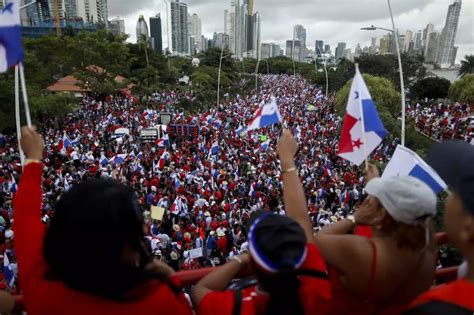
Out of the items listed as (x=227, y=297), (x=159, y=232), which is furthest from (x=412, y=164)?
(x=159, y=232)

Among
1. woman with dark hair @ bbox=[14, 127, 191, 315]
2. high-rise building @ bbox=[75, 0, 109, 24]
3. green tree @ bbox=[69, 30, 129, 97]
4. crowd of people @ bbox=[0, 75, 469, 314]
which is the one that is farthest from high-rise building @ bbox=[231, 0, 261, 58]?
woman with dark hair @ bbox=[14, 127, 191, 315]

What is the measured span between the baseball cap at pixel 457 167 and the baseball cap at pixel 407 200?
0.12 meters

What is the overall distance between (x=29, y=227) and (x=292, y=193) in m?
1.09

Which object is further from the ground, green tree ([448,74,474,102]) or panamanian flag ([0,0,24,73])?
panamanian flag ([0,0,24,73])

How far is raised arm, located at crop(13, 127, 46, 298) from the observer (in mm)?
1314

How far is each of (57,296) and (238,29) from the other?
17149 cm

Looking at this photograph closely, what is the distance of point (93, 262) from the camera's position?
1.21 metres

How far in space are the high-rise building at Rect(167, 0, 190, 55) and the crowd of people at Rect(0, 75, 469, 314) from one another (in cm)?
16251

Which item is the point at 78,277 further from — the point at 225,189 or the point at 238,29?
the point at 238,29

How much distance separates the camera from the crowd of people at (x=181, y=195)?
124cm

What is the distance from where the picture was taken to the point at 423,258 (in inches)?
60.4

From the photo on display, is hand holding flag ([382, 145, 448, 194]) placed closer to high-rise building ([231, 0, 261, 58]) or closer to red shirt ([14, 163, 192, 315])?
red shirt ([14, 163, 192, 315])

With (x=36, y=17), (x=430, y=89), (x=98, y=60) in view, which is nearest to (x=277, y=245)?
(x=98, y=60)

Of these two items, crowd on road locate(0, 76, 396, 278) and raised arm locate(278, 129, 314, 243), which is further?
crowd on road locate(0, 76, 396, 278)
